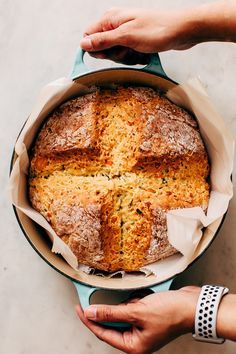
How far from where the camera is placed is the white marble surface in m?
1.59

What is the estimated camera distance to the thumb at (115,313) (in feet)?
4.56

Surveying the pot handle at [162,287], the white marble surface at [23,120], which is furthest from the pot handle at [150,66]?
the pot handle at [162,287]

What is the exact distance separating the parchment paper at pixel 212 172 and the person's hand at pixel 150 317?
84 mm

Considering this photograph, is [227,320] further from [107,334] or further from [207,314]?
[107,334]

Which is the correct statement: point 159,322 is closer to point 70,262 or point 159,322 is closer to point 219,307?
point 219,307

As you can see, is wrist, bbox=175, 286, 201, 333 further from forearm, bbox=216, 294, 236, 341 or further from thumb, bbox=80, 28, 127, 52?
thumb, bbox=80, 28, 127, 52

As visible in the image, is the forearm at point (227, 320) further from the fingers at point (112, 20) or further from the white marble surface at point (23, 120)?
the fingers at point (112, 20)

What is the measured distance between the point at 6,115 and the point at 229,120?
574 mm

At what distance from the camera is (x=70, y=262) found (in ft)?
4.83

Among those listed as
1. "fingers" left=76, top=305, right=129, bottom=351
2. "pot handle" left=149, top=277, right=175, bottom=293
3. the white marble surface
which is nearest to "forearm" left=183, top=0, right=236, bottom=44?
the white marble surface

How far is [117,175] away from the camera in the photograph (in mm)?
1448

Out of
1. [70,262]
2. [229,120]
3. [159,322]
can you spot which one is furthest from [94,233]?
[229,120]

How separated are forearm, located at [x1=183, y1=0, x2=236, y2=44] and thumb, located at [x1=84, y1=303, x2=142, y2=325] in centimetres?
62

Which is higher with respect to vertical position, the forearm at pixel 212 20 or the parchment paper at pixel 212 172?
the forearm at pixel 212 20
